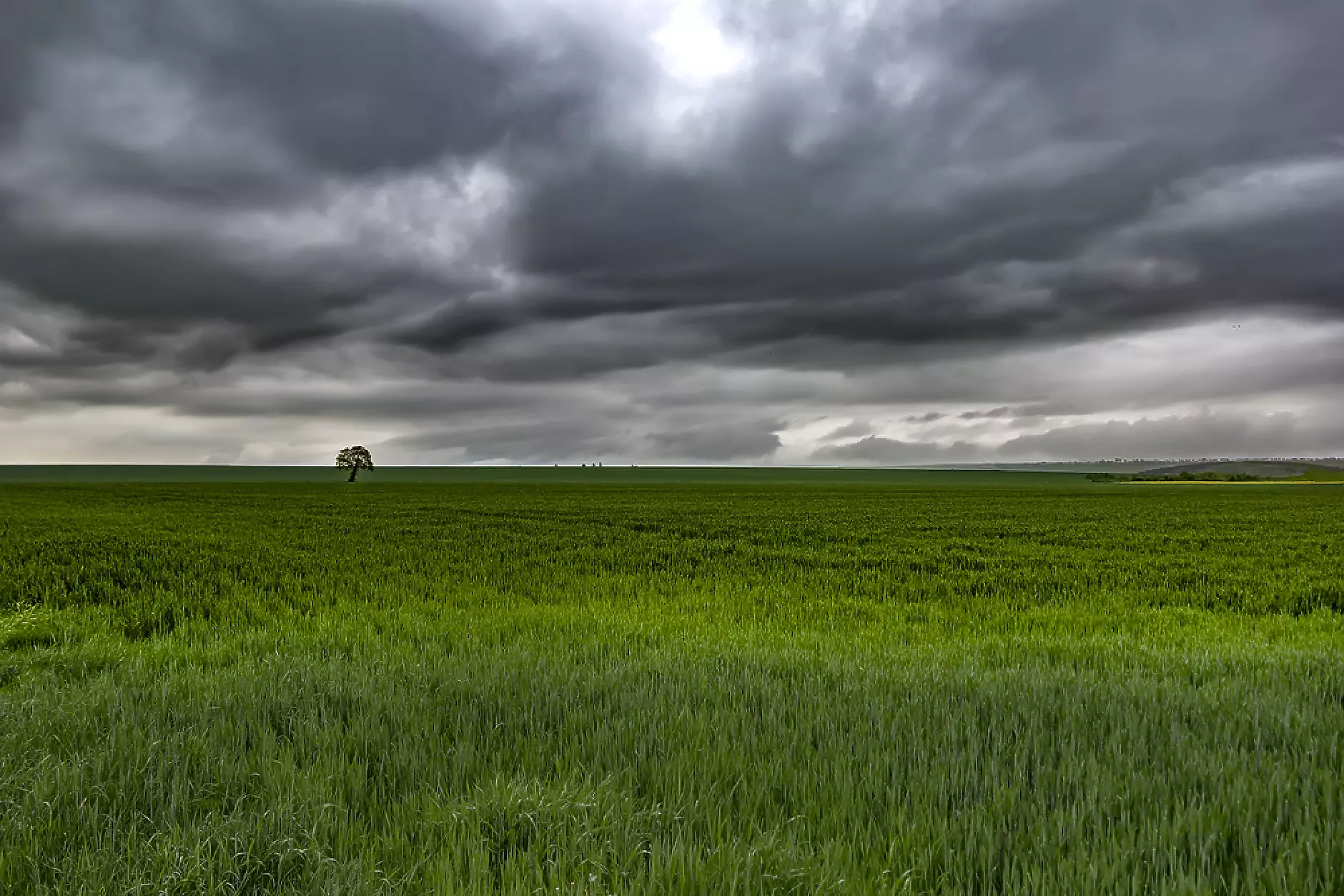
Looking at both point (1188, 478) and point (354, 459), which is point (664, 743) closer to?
point (354, 459)

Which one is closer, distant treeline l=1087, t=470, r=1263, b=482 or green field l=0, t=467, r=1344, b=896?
green field l=0, t=467, r=1344, b=896

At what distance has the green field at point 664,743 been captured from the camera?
137 inches

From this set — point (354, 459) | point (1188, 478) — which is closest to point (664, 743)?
point (354, 459)

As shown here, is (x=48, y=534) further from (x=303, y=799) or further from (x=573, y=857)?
(x=573, y=857)

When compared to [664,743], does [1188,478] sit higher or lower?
lower

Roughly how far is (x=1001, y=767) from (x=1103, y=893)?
141 cm

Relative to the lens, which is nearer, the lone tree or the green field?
the green field

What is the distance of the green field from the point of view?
3.48 meters

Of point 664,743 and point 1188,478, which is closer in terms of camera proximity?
point 664,743

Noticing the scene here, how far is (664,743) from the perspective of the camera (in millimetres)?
5078

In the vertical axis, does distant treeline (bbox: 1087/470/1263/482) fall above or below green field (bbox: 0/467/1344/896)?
below

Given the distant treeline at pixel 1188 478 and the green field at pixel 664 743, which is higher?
the green field at pixel 664 743

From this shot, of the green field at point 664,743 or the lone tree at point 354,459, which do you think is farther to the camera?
the lone tree at point 354,459

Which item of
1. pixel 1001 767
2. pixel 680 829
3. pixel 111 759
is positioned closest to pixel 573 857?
pixel 680 829
